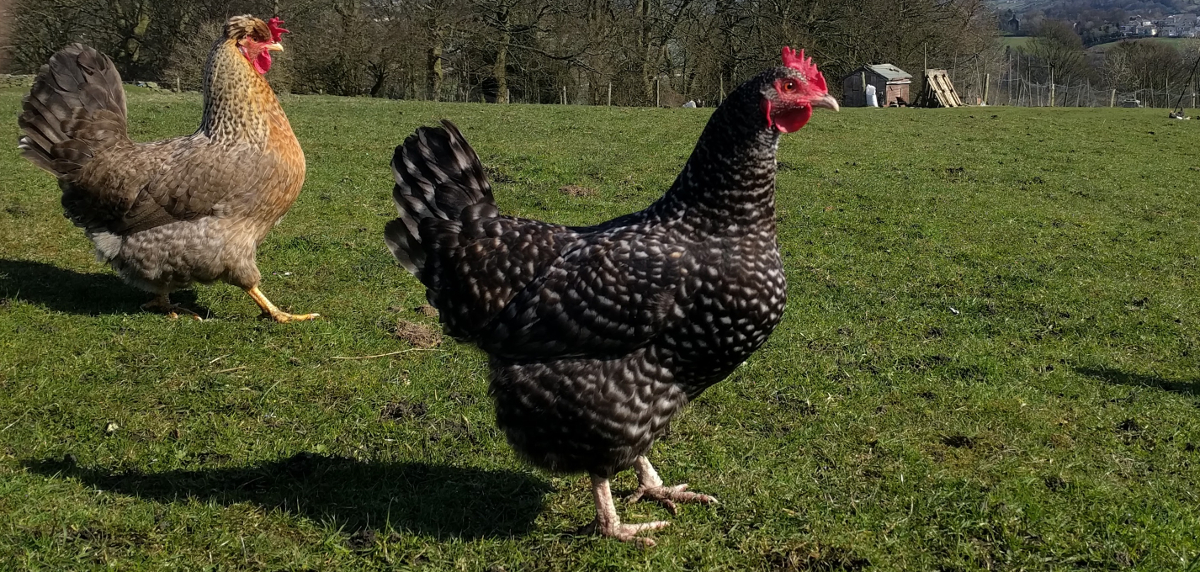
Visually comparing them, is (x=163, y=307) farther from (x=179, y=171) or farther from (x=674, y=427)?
(x=674, y=427)

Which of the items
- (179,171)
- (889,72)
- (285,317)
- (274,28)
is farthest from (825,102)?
(889,72)

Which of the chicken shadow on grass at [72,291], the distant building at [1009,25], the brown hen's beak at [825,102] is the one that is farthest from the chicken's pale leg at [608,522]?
the distant building at [1009,25]

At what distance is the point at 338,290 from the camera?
7441mm

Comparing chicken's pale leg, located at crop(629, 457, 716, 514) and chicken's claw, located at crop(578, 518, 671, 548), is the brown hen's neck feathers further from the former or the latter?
chicken's claw, located at crop(578, 518, 671, 548)

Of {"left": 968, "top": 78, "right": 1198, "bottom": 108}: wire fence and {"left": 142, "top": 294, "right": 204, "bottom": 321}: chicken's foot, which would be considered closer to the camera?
{"left": 142, "top": 294, "right": 204, "bottom": 321}: chicken's foot

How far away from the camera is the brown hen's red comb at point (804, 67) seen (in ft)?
11.8

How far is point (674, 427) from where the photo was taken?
5004mm

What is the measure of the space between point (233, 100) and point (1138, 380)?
739 cm

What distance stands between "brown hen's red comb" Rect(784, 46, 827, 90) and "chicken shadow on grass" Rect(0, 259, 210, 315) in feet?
17.5

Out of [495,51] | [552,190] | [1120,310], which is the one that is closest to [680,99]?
[495,51]

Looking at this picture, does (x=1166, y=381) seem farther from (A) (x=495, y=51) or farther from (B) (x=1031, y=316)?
(A) (x=495, y=51)

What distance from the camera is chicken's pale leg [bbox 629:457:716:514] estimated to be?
4141 mm

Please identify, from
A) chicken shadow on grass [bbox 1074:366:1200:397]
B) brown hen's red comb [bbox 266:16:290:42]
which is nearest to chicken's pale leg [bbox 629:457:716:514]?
chicken shadow on grass [bbox 1074:366:1200:397]

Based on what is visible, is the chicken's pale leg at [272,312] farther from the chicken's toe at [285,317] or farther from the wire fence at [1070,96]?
the wire fence at [1070,96]
